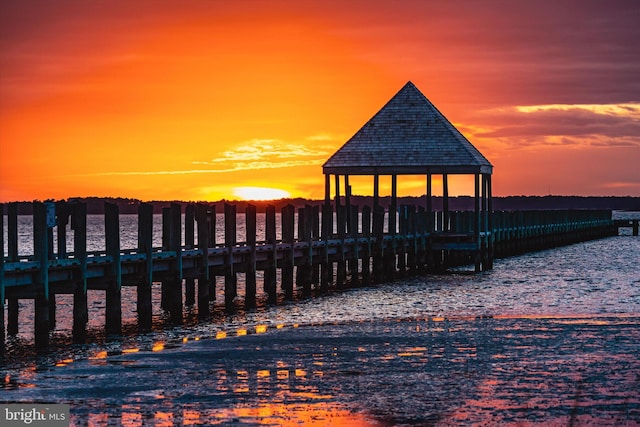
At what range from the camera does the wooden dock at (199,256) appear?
71.1 feet

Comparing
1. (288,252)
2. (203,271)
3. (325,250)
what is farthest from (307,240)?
(203,271)

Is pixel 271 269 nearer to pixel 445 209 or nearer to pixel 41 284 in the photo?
pixel 41 284

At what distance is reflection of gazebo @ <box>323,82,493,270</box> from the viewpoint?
140ft

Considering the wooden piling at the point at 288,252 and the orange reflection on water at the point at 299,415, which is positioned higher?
the wooden piling at the point at 288,252

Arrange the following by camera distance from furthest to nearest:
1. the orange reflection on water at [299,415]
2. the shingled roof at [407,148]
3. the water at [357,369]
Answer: the shingled roof at [407,148], the water at [357,369], the orange reflection on water at [299,415]

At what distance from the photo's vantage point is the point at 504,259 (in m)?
55.4

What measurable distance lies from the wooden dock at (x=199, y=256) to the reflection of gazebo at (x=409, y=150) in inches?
65.6

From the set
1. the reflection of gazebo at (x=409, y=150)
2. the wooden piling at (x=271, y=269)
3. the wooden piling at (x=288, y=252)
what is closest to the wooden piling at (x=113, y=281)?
the wooden piling at (x=271, y=269)

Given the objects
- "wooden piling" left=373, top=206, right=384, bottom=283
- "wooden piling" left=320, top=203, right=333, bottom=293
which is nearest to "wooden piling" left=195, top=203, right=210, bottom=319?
"wooden piling" left=320, top=203, right=333, bottom=293

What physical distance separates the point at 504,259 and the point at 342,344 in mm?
36069

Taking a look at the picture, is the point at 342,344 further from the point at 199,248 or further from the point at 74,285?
the point at 199,248

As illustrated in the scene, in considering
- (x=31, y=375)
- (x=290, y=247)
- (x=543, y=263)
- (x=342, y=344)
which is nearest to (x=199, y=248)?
(x=290, y=247)

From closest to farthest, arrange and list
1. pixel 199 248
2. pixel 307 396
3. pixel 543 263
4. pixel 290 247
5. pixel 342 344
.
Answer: pixel 307 396
pixel 342 344
pixel 199 248
pixel 290 247
pixel 543 263

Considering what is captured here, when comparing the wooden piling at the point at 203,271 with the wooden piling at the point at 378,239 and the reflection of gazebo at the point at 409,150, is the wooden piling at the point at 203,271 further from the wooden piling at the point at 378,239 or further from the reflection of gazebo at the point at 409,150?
the reflection of gazebo at the point at 409,150
